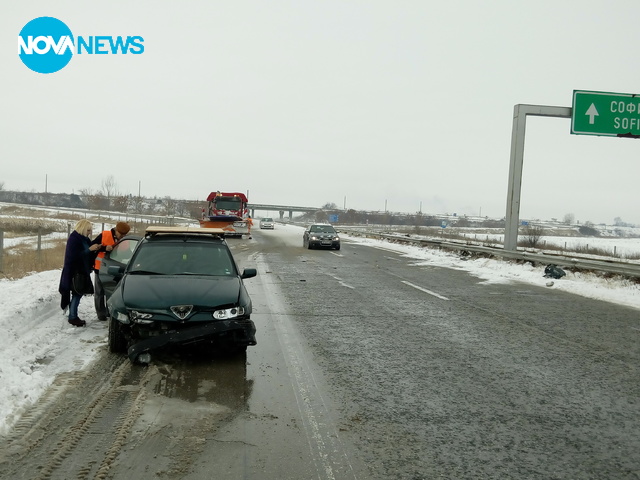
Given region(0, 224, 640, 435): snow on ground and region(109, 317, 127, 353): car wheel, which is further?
region(109, 317, 127, 353): car wheel

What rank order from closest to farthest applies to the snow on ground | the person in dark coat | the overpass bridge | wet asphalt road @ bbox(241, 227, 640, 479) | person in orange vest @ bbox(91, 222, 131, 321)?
wet asphalt road @ bbox(241, 227, 640, 479) < the snow on ground < the person in dark coat < person in orange vest @ bbox(91, 222, 131, 321) < the overpass bridge

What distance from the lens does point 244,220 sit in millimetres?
36969

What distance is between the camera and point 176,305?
6.01 meters

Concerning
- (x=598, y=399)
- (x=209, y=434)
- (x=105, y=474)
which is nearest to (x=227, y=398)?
(x=209, y=434)

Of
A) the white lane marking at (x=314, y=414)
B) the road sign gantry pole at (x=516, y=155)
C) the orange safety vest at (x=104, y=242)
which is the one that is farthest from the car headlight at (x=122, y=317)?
the road sign gantry pole at (x=516, y=155)

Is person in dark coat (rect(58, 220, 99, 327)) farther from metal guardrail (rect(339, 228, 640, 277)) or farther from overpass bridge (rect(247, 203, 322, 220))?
overpass bridge (rect(247, 203, 322, 220))

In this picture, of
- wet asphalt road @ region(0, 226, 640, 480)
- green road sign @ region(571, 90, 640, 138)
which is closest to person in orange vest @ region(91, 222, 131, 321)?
wet asphalt road @ region(0, 226, 640, 480)

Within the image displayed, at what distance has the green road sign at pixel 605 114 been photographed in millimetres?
20016

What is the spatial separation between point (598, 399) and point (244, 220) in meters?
32.8

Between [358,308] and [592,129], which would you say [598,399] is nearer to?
[358,308]

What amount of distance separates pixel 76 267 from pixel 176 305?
9.44 feet

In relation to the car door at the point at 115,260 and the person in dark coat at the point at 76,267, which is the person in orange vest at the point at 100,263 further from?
the person in dark coat at the point at 76,267

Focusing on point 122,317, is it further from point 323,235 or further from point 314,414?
point 323,235

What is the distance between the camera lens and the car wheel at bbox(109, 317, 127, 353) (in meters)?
6.31
